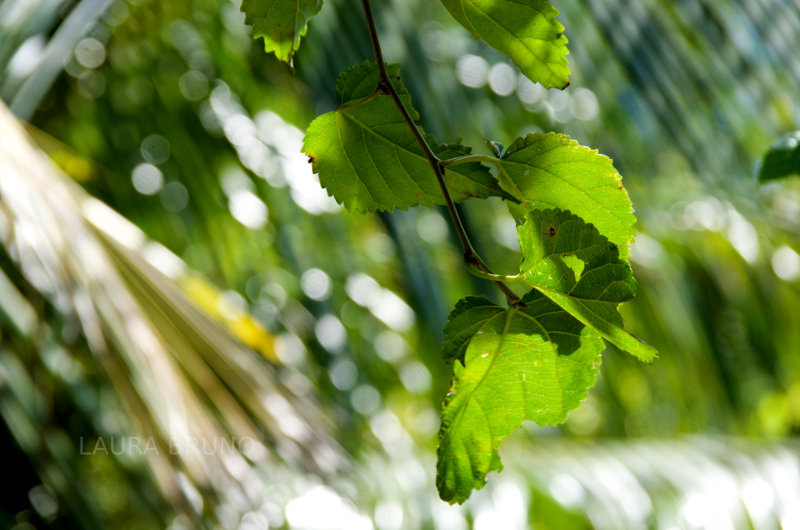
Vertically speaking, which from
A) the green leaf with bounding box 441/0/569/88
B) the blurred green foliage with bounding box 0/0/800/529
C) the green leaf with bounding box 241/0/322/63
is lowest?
the blurred green foliage with bounding box 0/0/800/529

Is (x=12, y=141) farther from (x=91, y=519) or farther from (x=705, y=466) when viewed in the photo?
(x=705, y=466)

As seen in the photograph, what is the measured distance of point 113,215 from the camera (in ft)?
2.60

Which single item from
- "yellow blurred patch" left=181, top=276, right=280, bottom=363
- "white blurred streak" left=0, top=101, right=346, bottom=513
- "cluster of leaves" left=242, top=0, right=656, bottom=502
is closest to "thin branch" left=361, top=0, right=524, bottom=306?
"cluster of leaves" left=242, top=0, right=656, bottom=502

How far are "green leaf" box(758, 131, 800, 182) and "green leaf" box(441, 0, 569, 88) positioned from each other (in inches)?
5.9

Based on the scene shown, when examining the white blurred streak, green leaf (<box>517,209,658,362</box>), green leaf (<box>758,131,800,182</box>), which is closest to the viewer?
green leaf (<box>517,209,658,362</box>)

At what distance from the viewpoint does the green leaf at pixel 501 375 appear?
20 cm

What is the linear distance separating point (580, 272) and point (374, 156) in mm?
74

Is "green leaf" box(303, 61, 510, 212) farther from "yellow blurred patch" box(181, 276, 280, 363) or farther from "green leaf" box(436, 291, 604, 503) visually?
"yellow blurred patch" box(181, 276, 280, 363)

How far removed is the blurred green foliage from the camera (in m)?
0.71

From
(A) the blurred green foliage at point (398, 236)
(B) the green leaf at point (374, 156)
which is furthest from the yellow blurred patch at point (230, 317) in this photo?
(B) the green leaf at point (374, 156)

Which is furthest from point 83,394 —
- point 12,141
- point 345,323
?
point 345,323

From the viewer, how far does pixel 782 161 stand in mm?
298

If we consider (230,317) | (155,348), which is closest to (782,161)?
(155,348)

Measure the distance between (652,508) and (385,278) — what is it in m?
0.76
